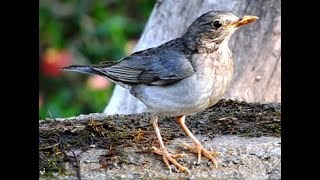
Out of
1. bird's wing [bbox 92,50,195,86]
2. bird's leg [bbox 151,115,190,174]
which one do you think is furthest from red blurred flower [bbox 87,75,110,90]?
bird's leg [bbox 151,115,190,174]

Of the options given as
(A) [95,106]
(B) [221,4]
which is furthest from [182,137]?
(A) [95,106]

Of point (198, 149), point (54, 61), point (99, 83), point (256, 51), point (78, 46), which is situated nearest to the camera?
point (198, 149)

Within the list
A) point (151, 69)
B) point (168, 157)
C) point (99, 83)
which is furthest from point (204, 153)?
point (99, 83)

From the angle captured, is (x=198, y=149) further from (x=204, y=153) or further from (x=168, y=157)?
(x=168, y=157)

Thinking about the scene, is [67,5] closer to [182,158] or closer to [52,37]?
[52,37]

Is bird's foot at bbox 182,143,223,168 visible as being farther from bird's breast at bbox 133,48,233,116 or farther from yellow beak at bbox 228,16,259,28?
yellow beak at bbox 228,16,259,28

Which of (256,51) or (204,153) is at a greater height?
(256,51)
